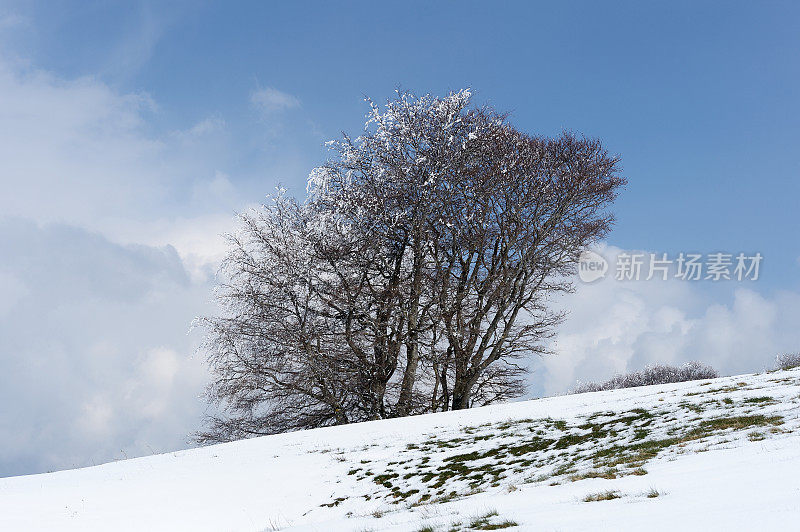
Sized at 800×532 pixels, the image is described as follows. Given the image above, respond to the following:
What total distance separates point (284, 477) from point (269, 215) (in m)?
13.2

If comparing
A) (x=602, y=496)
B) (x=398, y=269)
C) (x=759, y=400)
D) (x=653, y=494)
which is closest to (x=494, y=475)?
(x=602, y=496)

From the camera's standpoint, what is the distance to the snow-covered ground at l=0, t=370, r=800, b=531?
5.94m

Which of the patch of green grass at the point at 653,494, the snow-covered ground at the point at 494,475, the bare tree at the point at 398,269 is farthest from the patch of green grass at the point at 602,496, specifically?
the bare tree at the point at 398,269

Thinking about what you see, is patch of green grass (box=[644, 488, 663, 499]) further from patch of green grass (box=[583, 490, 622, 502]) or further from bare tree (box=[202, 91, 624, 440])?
bare tree (box=[202, 91, 624, 440])

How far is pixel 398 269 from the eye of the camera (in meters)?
23.1

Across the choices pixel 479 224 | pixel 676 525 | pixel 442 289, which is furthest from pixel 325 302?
pixel 676 525

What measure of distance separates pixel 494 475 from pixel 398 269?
42.5 ft

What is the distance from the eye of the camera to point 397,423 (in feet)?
56.1

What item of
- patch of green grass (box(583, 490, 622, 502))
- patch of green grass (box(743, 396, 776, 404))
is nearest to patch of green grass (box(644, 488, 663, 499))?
patch of green grass (box(583, 490, 622, 502))

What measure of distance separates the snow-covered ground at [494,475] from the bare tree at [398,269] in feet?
16.1

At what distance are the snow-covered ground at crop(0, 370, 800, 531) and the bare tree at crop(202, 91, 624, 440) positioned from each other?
193 inches

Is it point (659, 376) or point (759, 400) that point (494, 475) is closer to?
point (759, 400)

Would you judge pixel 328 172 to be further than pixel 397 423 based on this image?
Yes

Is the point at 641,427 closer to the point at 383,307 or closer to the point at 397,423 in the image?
the point at 397,423
